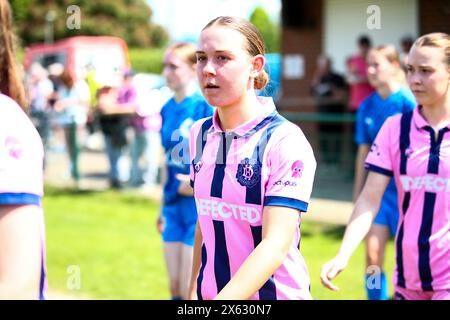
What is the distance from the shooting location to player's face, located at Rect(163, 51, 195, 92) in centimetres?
544

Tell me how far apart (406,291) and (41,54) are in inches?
Answer: 1098

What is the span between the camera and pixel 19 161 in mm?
2174

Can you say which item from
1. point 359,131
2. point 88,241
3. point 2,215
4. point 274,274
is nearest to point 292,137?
point 274,274

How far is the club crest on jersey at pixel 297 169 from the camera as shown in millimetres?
2785

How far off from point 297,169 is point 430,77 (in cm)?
145

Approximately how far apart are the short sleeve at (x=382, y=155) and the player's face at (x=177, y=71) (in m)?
1.84

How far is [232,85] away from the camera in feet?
9.42

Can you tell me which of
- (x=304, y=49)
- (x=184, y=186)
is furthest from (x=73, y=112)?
(x=184, y=186)

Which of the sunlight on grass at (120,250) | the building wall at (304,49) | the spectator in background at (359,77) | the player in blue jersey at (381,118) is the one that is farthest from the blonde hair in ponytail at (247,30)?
the building wall at (304,49)

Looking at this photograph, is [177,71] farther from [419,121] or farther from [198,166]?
[198,166]

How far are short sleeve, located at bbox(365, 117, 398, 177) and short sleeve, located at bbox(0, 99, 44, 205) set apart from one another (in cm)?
217

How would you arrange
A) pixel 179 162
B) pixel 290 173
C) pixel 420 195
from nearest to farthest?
1. pixel 290 173
2. pixel 420 195
3. pixel 179 162

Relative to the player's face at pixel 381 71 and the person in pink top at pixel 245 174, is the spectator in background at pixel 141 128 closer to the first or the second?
the player's face at pixel 381 71

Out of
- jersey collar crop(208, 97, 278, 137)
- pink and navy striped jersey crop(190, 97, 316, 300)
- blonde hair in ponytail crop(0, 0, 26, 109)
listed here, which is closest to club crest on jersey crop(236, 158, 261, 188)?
pink and navy striped jersey crop(190, 97, 316, 300)
